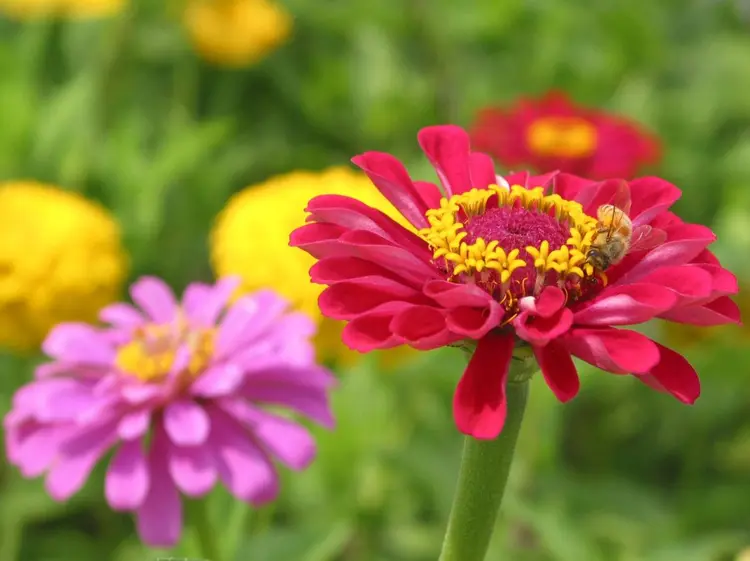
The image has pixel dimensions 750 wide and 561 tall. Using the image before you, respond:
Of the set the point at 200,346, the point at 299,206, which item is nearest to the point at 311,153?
the point at 299,206

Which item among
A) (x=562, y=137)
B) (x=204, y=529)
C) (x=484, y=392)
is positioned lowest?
(x=204, y=529)

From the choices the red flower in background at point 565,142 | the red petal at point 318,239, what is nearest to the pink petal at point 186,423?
the red petal at point 318,239

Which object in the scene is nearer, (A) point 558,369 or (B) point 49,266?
(A) point 558,369

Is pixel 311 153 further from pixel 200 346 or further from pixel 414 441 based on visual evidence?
pixel 200 346

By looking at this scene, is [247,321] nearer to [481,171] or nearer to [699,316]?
[481,171]

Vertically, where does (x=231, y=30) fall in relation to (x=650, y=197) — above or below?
above

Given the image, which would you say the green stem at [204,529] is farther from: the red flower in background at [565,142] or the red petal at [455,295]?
the red flower in background at [565,142]

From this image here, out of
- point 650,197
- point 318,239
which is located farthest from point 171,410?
point 650,197
